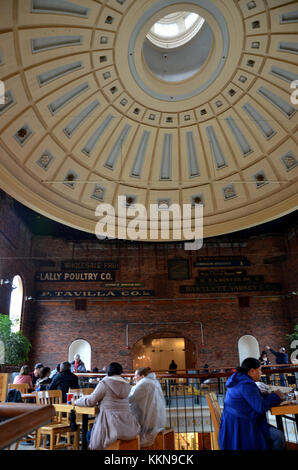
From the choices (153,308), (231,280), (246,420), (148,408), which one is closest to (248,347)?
(231,280)

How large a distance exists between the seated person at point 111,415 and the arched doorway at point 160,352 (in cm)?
1783

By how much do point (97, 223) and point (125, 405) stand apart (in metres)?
10.7

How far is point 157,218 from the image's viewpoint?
15.9 metres

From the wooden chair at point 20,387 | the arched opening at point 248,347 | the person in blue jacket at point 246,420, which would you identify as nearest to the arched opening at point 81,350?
the arched opening at point 248,347

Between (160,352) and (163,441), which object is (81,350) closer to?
(160,352)

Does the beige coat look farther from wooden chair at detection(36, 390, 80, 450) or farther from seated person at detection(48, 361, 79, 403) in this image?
seated person at detection(48, 361, 79, 403)

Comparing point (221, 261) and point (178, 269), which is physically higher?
point (221, 261)

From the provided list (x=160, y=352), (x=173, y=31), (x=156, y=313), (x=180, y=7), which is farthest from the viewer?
(x=160, y=352)

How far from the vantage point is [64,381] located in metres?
6.89

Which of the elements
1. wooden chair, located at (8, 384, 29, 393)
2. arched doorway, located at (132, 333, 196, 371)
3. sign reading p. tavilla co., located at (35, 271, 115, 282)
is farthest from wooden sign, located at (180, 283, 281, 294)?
wooden chair, located at (8, 384, 29, 393)

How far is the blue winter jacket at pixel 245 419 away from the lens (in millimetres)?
3805

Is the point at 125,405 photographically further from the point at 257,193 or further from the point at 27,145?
the point at 257,193

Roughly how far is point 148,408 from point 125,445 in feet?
2.67

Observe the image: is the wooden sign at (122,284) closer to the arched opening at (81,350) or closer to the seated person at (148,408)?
the arched opening at (81,350)
